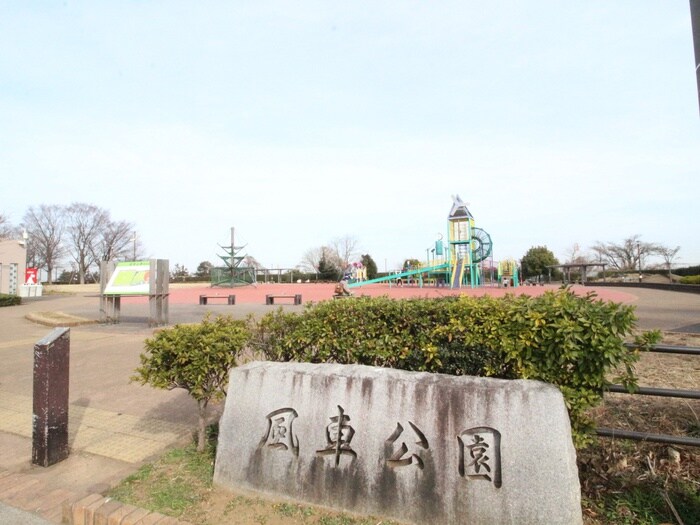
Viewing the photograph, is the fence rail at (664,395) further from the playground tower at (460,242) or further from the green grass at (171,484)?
the playground tower at (460,242)

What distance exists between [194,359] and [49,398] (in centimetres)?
131

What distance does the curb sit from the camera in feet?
7.84

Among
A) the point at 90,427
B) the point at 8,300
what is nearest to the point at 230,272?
the point at 8,300

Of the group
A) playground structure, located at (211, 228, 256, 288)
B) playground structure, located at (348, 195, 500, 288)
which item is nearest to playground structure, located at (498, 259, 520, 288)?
playground structure, located at (348, 195, 500, 288)

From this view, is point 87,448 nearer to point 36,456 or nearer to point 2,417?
point 36,456

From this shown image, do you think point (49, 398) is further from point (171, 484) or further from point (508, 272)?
point (508, 272)

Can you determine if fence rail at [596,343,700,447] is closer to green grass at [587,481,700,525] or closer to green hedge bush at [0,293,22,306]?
green grass at [587,481,700,525]

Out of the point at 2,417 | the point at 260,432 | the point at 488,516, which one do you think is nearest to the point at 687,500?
the point at 488,516

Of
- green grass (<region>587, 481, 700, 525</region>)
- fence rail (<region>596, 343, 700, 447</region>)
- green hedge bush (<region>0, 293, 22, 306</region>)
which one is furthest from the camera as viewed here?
green hedge bush (<region>0, 293, 22, 306</region>)

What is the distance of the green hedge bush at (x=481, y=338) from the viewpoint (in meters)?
2.33

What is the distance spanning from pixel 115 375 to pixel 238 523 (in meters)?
4.84

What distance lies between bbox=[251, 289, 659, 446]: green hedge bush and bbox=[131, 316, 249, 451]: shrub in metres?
0.31

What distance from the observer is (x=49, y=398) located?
10.8 feet

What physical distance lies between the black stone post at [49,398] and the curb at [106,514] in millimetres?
891
